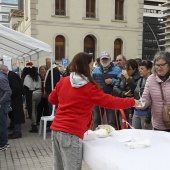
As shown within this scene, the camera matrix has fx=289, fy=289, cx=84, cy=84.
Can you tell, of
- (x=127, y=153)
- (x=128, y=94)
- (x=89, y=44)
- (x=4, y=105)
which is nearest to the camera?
(x=127, y=153)

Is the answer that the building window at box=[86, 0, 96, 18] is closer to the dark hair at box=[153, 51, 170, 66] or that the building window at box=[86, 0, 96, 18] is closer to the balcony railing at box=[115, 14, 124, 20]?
the balcony railing at box=[115, 14, 124, 20]

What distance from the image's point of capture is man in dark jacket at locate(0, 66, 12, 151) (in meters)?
5.39

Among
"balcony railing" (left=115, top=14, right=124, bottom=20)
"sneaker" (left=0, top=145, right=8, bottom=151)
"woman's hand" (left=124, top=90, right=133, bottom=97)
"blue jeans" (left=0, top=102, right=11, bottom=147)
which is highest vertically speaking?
"balcony railing" (left=115, top=14, right=124, bottom=20)

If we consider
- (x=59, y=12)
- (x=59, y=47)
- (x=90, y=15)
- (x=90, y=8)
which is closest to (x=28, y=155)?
(x=59, y=47)

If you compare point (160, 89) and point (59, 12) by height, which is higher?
point (59, 12)

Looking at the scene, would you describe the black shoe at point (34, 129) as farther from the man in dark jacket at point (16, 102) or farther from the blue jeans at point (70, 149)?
the blue jeans at point (70, 149)

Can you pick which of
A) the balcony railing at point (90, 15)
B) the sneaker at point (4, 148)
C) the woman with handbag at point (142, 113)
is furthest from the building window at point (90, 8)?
the woman with handbag at point (142, 113)

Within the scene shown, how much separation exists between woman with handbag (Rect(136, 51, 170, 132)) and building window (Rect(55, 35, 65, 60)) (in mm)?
24197

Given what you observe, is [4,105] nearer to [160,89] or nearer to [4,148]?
[4,148]

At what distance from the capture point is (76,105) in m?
2.88

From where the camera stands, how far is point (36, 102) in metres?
7.69

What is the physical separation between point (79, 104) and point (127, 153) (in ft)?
2.26

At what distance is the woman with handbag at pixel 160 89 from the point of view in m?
3.49

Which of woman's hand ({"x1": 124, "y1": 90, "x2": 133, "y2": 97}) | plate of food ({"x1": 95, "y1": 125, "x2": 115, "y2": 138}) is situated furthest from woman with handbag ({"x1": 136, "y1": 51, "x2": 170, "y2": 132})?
woman's hand ({"x1": 124, "y1": 90, "x2": 133, "y2": 97})
